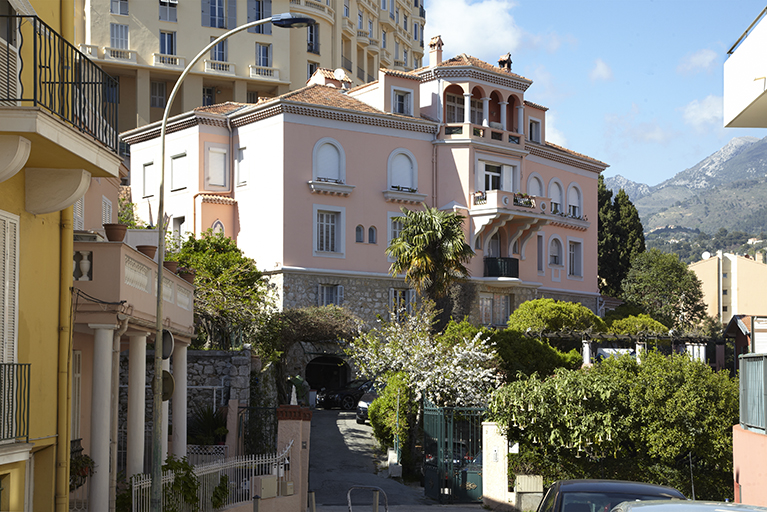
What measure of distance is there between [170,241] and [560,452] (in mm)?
21497

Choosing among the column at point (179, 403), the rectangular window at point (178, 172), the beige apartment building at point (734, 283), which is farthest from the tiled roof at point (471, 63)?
the beige apartment building at point (734, 283)

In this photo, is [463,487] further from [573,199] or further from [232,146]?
[573,199]

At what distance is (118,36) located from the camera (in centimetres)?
5409

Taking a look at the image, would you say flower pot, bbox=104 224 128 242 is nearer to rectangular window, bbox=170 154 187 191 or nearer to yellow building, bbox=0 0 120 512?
yellow building, bbox=0 0 120 512

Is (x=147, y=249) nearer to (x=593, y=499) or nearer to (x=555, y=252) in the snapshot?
(x=593, y=499)

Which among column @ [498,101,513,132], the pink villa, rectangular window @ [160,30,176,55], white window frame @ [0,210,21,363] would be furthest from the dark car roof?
rectangular window @ [160,30,176,55]

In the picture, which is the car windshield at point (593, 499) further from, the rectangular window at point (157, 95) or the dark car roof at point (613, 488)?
the rectangular window at point (157, 95)

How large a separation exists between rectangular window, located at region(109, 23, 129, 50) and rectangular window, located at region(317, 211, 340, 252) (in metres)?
22.0

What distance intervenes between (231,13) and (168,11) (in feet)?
12.6

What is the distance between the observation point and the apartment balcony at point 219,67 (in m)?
56.0

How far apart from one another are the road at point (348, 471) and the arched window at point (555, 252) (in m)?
17.8

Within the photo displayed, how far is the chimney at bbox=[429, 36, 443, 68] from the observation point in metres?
44.5

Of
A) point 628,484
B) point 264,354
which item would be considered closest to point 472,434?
point 264,354

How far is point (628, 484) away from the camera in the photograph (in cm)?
1148
